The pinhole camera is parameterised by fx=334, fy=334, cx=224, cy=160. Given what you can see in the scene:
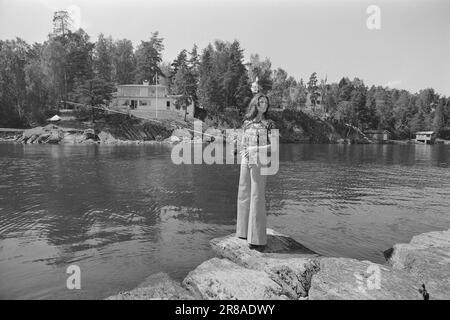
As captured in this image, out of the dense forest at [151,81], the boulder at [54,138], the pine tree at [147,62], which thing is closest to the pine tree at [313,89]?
the dense forest at [151,81]

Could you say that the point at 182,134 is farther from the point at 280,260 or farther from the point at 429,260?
the point at 429,260

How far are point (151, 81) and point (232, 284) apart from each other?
4252 inches

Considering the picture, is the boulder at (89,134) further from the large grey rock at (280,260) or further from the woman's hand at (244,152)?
the woman's hand at (244,152)

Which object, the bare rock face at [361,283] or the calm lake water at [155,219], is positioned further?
the calm lake water at [155,219]

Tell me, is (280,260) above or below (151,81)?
below

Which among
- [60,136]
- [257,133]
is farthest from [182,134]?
[257,133]

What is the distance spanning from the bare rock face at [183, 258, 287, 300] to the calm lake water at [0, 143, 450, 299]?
5.48 feet

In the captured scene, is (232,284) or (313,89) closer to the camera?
(232,284)

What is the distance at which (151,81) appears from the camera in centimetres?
10950

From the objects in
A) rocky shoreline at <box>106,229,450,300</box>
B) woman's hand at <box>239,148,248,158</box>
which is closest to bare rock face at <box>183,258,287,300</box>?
rocky shoreline at <box>106,229,450,300</box>

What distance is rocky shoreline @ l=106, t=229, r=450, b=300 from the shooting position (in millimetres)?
7906

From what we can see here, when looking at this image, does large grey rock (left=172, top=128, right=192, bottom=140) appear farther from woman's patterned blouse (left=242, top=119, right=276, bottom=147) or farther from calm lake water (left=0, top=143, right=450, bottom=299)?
woman's patterned blouse (left=242, top=119, right=276, bottom=147)

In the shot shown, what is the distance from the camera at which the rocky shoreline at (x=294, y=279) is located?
7906 millimetres

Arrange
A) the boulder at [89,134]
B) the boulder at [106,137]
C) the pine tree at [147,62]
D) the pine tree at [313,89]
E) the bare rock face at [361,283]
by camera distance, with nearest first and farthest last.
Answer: the bare rock face at [361,283], the boulder at [89,134], the boulder at [106,137], the pine tree at [147,62], the pine tree at [313,89]
